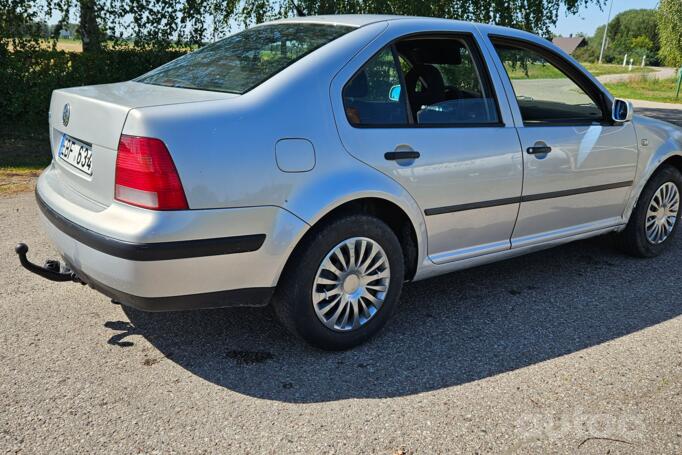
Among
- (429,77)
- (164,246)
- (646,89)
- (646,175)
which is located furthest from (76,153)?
(646,89)

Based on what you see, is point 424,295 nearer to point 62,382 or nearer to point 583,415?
point 583,415

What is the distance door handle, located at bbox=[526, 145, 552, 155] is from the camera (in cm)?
404

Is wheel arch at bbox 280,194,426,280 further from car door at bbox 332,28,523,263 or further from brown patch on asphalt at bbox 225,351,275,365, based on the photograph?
brown patch on asphalt at bbox 225,351,275,365

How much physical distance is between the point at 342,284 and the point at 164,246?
3.19ft

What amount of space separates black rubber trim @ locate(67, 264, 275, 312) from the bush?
24.2 ft

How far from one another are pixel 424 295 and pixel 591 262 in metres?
1.64

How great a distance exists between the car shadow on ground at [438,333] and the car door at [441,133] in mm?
452

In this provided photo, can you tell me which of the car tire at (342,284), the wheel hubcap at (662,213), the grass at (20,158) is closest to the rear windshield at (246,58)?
the car tire at (342,284)

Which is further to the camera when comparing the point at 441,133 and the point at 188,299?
the point at 441,133

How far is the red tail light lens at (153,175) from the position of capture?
9.23 ft

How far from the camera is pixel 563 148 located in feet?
13.9

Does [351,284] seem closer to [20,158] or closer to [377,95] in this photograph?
[377,95]

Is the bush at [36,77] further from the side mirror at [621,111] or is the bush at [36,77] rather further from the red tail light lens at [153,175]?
the side mirror at [621,111]

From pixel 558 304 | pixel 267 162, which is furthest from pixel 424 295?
pixel 267 162
